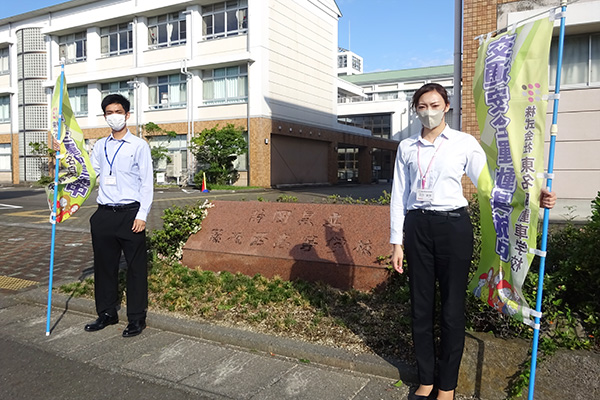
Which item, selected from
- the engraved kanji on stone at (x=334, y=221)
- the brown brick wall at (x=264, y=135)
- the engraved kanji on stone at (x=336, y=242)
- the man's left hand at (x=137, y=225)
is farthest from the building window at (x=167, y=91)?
the man's left hand at (x=137, y=225)

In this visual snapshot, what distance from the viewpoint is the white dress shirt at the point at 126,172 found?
4.36 metres

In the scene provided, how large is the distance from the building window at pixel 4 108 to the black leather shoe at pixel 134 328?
3735 centimetres

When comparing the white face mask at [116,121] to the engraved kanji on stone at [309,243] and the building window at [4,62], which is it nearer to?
the engraved kanji on stone at [309,243]

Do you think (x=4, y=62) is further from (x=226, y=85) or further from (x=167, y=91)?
(x=226, y=85)

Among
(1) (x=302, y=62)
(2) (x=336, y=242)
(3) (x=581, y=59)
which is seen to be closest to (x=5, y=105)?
(1) (x=302, y=62)

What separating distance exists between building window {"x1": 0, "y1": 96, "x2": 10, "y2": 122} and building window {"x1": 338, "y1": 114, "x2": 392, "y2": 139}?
27.0 metres

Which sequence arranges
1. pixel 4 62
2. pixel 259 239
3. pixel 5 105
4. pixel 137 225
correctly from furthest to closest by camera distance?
pixel 5 105 → pixel 4 62 → pixel 259 239 → pixel 137 225

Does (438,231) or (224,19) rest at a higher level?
(224,19)

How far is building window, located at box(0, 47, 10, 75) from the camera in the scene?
35000 mm

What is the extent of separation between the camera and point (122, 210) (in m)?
4.38

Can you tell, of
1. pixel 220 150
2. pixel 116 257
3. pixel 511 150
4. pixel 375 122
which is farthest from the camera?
pixel 375 122

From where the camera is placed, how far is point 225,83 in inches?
1072

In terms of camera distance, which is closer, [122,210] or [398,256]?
[398,256]

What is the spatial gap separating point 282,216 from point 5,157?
37241mm
